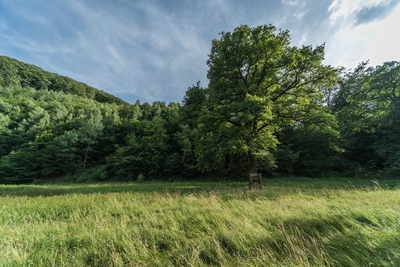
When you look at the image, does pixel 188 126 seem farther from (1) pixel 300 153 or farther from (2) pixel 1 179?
(2) pixel 1 179

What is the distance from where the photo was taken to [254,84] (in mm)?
12352

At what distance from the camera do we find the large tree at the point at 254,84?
1172 centimetres

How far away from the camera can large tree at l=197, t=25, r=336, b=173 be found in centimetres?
1172

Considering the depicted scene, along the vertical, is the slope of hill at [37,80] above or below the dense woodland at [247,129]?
above

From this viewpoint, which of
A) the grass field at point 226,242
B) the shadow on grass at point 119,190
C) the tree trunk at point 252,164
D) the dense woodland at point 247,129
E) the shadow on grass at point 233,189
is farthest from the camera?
the tree trunk at point 252,164

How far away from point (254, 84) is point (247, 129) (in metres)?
3.66

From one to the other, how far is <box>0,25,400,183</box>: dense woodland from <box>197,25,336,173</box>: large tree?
0.08m

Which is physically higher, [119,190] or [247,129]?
[247,129]

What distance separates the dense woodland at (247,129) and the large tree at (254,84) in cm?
8

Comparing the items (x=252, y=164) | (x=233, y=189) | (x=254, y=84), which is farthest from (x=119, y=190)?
(x=254, y=84)

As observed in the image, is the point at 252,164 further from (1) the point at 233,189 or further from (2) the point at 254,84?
(2) the point at 254,84

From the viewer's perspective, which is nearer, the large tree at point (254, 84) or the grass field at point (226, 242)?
the grass field at point (226, 242)

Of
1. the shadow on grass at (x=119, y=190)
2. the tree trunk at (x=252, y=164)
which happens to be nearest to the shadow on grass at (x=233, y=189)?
the shadow on grass at (x=119, y=190)

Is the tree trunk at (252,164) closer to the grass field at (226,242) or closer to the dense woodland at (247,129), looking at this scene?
the dense woodland at (247,129)
